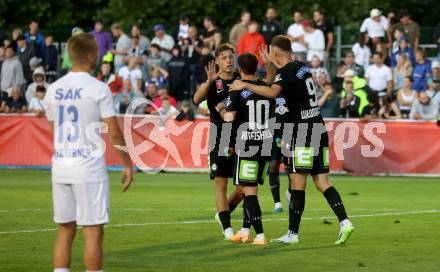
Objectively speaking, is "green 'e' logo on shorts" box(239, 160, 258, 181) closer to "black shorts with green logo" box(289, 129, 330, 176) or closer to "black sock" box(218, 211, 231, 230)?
"black shorts with green logo" box(289, 129, 330, 176)

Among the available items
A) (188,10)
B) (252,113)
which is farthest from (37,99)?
(252,113)

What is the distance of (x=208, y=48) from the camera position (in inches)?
1220

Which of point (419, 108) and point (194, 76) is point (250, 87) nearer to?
point (419, 108)

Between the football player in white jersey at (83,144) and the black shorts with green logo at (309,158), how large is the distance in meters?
4.27

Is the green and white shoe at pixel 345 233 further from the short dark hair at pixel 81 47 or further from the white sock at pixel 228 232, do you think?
the short dark hair at pixel 81 47

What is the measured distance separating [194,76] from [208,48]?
35.8 inches

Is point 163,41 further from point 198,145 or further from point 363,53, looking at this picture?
point 198,145

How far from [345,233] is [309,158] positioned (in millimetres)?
970

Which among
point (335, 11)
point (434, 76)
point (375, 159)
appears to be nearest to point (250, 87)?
point (375, 159)

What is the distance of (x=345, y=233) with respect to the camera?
14.0 m

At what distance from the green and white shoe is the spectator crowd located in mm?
12606

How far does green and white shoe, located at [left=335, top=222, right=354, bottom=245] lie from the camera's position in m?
14.0

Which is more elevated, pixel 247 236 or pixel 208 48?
pixel 208 48

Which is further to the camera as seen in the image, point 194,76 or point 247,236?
point 194,76
